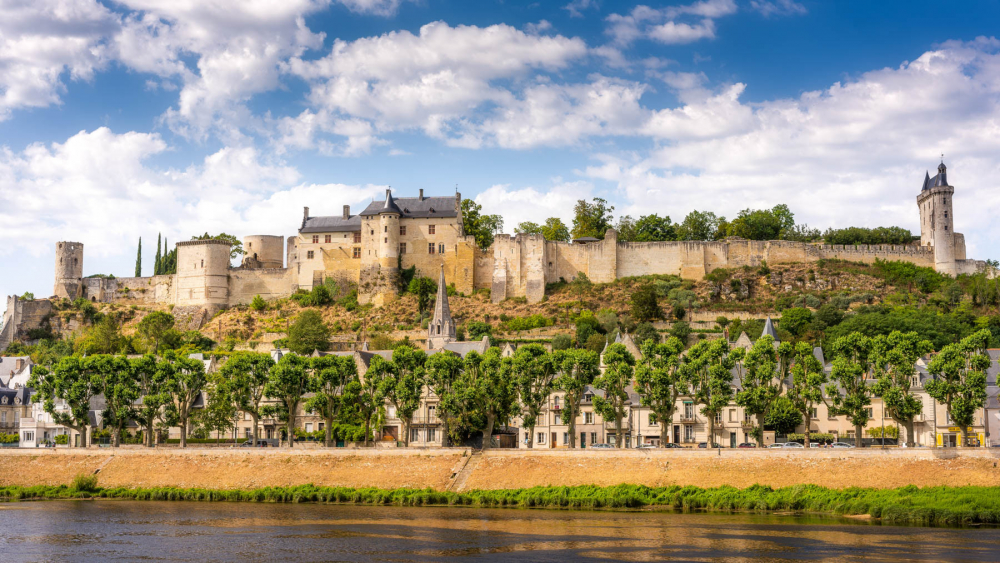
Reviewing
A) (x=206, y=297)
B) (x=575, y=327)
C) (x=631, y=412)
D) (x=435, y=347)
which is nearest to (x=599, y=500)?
(x=631, y=412)

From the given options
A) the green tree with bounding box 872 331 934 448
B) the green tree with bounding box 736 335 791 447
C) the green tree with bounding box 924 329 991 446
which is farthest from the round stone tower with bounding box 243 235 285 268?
the green tree with bounding box 924 329 991 446

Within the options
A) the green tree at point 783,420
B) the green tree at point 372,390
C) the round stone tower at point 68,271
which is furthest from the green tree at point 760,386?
the round stone tower at point 68,271

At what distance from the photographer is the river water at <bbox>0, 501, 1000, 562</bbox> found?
31.7 m

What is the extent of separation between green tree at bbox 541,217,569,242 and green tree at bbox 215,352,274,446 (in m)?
53.8

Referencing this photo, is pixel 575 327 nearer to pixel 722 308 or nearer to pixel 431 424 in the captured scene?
pixel 722 308

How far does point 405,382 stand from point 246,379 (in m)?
8.79

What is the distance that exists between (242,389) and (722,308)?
4816 cm

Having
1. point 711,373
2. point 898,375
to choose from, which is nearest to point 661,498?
point 711,373

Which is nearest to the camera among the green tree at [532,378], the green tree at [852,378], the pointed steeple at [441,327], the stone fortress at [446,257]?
the green tree at [852,378]

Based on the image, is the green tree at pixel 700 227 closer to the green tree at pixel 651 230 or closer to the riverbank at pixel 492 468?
the green tree at pixel 651 230

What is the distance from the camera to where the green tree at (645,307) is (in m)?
85.7

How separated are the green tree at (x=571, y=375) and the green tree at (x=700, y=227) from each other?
56182 mm

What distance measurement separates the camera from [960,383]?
44.9 meters

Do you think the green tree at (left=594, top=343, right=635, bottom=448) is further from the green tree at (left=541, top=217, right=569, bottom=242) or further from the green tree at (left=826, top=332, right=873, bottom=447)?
the green tree at (left=541, top=217, right=569, bottom=242)
